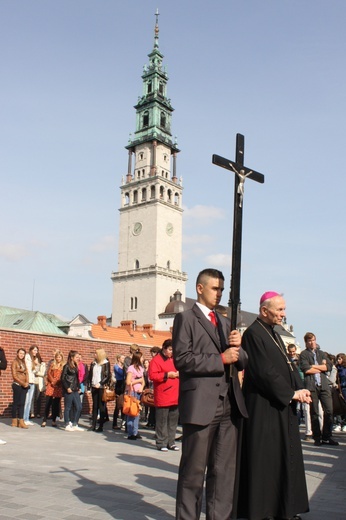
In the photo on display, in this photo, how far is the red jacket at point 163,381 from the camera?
999cm

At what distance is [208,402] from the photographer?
4.14 m

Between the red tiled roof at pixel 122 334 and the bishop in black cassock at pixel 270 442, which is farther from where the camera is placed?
the red tiled roof at pixel 122 334

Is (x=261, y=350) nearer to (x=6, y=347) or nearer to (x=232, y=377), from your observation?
(x=232, y=377)

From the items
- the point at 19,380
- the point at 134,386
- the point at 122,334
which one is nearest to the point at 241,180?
the point at 134,386

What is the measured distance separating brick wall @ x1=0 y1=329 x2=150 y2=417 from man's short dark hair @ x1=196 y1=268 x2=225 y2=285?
11.6 metres

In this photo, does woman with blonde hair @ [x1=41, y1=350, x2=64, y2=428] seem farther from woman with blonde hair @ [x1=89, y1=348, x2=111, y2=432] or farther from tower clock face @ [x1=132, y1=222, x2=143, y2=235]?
tower clock face @ [x1=132, y1=222, x2=143, y2=235]

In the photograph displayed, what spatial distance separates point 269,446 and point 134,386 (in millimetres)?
7221

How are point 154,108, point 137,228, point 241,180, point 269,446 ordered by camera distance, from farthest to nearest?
point 154,108 → point 137,228 → point 241,180 → point 269,446

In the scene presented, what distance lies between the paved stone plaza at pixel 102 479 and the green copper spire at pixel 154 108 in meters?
78.9

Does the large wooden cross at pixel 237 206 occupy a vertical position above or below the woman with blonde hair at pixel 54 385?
above

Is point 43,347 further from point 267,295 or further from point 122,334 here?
point 122,334

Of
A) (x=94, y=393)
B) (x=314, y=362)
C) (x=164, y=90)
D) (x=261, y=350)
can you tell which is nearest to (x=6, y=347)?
(x=94, y=393)

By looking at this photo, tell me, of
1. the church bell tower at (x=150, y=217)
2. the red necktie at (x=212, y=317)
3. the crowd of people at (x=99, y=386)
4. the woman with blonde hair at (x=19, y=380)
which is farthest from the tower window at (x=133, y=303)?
the red necktie at (x=212, y=317)

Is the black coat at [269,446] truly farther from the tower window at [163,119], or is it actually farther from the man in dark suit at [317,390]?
the tower window at [163,119]
